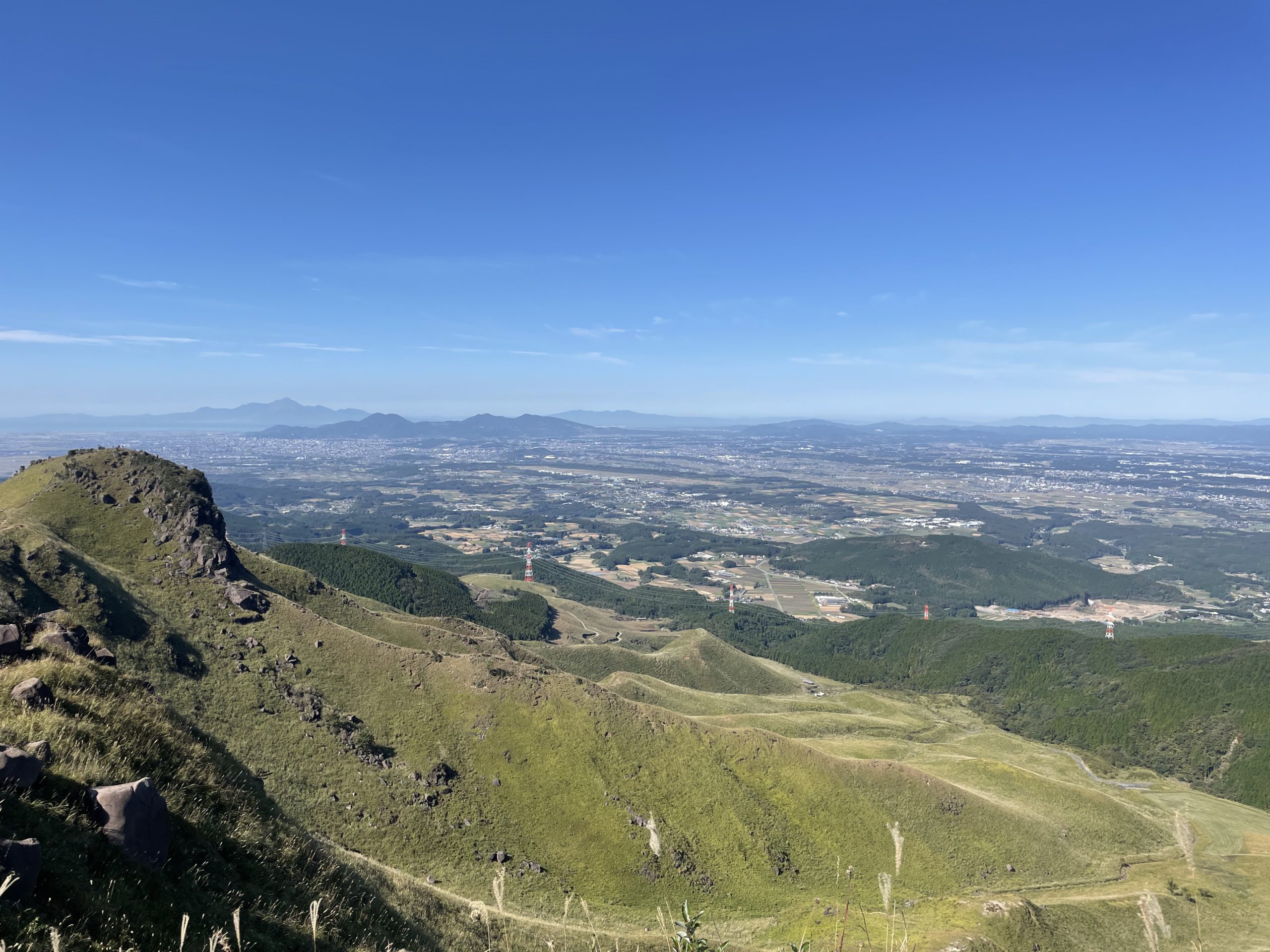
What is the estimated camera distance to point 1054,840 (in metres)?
91.2

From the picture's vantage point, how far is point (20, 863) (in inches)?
510

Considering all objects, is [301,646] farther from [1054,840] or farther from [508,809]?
[1054,840]

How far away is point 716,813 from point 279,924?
233 feet

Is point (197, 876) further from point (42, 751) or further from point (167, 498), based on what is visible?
point (167, 498)

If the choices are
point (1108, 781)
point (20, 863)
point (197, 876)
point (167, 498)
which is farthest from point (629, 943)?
point (1108, 781)

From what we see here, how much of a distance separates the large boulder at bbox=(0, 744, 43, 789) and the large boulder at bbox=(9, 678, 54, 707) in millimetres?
4999

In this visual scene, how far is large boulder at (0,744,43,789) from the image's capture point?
15.8 meters

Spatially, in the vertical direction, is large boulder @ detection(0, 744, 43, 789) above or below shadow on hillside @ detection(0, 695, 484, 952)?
above

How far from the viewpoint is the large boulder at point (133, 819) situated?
16922 mm

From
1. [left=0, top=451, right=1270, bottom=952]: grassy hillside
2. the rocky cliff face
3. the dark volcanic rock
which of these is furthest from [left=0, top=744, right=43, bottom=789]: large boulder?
the rocky cliff face

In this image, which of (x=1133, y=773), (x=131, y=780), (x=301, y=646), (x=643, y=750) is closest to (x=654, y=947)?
(x=643, y=750)

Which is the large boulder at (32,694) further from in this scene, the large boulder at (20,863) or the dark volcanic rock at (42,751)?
the large boulder at (20,863)

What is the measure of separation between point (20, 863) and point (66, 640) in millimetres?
31550

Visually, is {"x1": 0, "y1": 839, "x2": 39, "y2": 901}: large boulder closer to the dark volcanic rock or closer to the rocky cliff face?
the dark volcanic rock
